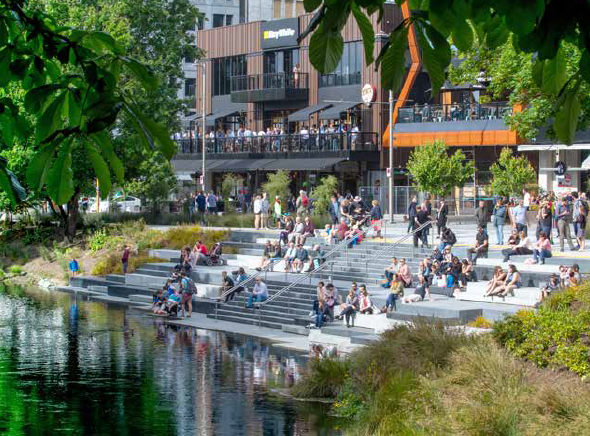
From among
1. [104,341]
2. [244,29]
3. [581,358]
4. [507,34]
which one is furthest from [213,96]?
[507,34]

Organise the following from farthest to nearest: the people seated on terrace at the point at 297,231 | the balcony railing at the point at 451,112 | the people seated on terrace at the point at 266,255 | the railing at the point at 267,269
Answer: the balcony railing at the point at 451,112, the people seated on terrace at the point at 297,231, the people seated on terrace at the point at 266,255, the railing at the point at 267,269

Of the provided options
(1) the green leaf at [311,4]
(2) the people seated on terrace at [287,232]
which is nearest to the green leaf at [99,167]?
(1) the green leaf at [311,4]

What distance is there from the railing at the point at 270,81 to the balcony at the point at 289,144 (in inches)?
172

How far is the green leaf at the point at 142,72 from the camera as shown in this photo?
5.46 meters

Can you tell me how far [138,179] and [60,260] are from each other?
833 cm

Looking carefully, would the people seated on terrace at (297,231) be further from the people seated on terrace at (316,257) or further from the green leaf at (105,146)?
the green leaf at (105,146)

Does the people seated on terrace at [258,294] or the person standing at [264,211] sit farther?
the person standing at [264,211]

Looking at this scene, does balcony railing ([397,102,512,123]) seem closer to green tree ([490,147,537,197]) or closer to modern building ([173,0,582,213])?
modern building ([173,0,582,213])

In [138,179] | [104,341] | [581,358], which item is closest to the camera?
[581,358]

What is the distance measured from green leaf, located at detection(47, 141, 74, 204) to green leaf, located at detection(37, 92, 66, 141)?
16 cm

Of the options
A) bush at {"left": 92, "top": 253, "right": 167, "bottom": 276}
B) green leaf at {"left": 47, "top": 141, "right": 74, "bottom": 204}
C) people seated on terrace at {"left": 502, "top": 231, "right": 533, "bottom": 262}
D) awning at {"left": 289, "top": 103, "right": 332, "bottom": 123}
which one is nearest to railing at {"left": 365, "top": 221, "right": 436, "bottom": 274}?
people seated on terrace at {"left": 502, "top": 231, "right": 533, "bottom": 262}

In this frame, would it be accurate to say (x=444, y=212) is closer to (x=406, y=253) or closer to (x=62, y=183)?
(x=406, y=253)

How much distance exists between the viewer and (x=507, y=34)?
505 centimetres

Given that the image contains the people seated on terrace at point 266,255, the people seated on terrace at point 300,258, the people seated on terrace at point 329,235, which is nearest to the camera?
the people seated on terrace at point 300,258
